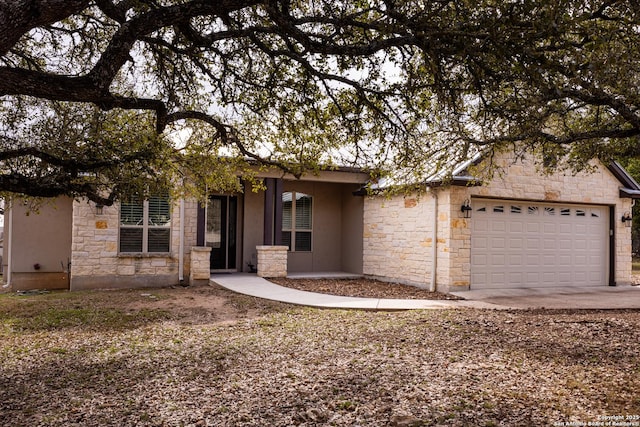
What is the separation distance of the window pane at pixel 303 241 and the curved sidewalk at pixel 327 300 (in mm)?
3330

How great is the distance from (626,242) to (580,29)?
11.0 m

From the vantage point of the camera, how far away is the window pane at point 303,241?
15.2 meters

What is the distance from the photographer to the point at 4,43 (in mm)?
3656

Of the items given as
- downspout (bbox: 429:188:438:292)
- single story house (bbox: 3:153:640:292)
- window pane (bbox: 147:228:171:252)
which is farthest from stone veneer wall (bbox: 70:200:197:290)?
downspout (bbox: 429:188:438:292)

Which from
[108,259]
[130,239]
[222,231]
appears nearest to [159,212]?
[130,239]

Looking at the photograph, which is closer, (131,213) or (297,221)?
(131,213)

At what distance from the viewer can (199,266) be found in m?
12.5

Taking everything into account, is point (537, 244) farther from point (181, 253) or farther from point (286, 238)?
point (181, 253)

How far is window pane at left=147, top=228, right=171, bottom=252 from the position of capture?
12609mm

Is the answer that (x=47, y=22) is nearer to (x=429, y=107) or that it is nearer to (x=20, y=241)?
(x=429, y=107)

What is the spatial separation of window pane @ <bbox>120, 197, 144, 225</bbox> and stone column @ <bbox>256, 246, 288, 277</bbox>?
3.17 meters

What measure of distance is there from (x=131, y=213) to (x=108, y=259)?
50.5 inches

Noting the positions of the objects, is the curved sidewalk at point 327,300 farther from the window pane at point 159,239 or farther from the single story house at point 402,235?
the window pane at point 159,239

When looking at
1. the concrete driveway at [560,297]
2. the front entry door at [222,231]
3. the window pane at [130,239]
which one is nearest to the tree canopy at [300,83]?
the concrete driveway at [560,297]
